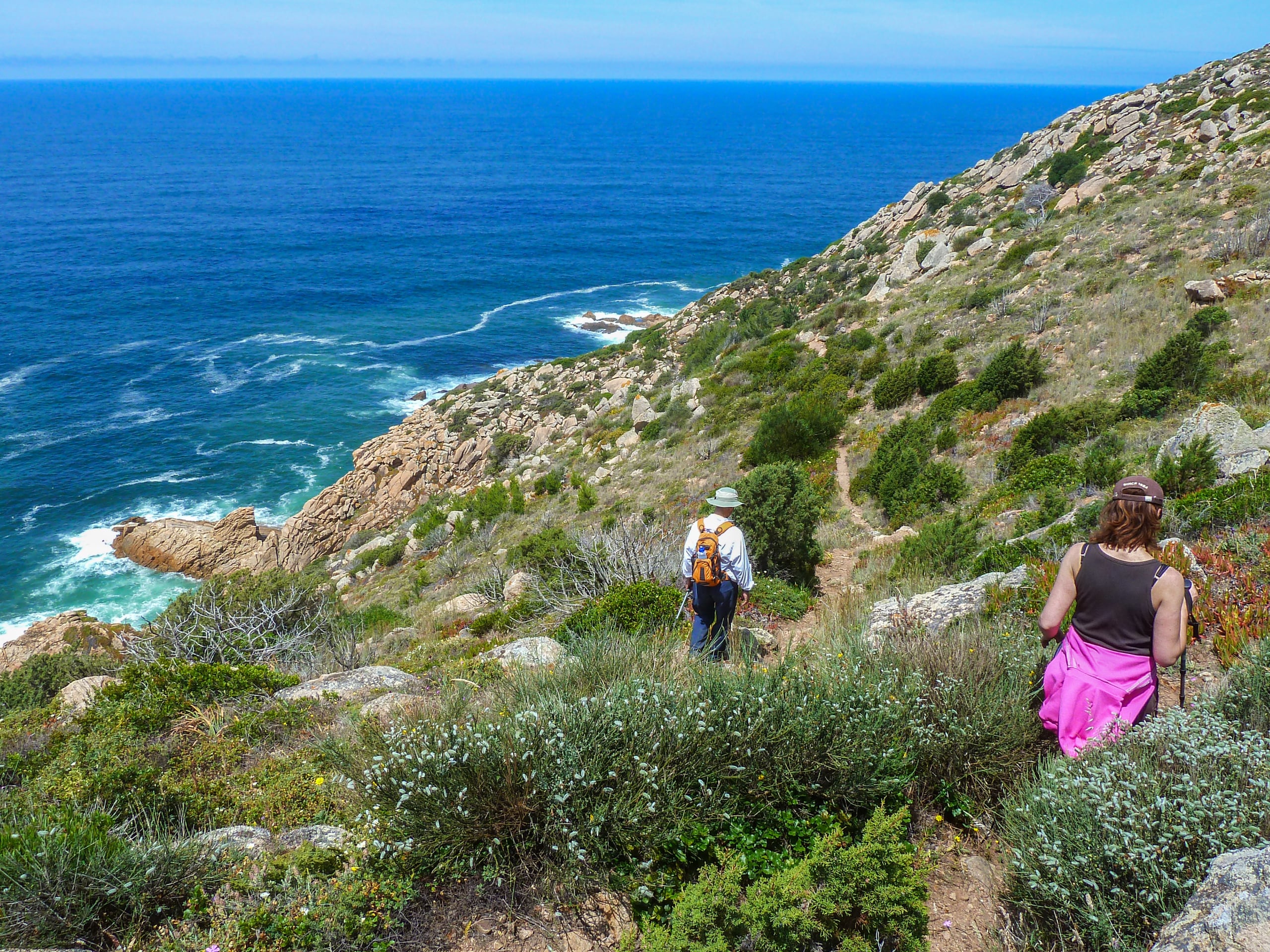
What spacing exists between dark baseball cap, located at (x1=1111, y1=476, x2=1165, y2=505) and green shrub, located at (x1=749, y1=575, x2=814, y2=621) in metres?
4.79

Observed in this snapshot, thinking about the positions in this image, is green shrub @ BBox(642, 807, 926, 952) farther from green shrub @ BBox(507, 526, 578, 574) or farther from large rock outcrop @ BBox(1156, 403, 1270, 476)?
green shrub @ BBox(507, 526, 578, 574)

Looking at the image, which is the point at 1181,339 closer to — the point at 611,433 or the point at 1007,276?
the point at 1007,276

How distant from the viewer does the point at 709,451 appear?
1780cm

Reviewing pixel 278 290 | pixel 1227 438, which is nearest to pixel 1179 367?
pixel 1227 438

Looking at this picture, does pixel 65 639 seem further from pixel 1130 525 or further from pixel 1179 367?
pixel 1179 367

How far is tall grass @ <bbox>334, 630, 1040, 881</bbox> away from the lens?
3.48m

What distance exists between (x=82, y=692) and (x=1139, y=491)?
11421mm

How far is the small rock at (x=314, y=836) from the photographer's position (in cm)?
381

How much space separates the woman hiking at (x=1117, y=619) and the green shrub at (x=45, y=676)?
12.3 meters

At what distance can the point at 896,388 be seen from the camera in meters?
16.3

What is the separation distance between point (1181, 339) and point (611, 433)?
1606cm

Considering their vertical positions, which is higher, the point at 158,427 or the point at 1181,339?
the point at 1181,339

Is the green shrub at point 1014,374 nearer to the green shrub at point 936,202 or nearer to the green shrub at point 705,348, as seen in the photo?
the green shrub at point 705,348

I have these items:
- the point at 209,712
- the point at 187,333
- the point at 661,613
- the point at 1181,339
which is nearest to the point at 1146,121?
the point at 1181,339
